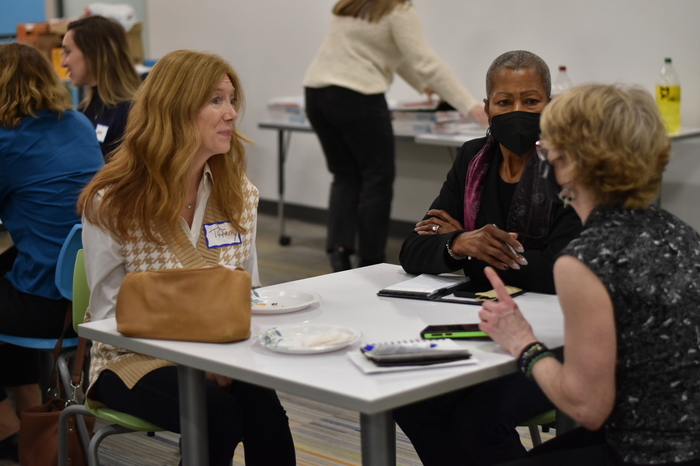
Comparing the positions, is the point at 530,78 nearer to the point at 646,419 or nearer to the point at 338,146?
the point at 646,419

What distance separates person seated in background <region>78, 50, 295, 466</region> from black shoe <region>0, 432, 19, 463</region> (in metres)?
0.84

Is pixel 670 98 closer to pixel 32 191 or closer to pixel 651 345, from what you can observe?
pixel 32 191

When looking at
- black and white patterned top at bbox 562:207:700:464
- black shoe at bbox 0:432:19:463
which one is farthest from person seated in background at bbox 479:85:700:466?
black shoe at bbox 0:432:19:463

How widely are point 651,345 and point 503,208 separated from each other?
82 cm

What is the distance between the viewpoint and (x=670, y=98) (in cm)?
400

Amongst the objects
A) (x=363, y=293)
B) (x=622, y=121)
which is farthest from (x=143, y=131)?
(x=622, y=121)

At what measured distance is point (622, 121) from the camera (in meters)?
1.32

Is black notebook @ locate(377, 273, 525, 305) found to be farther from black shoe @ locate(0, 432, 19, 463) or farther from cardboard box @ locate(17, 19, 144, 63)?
cardboard box @ locate(17, 19, 144, 63)

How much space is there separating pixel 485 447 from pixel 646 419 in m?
0.49

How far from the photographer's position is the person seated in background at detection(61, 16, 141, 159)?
3.54 metres

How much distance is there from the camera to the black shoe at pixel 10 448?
2.55 m

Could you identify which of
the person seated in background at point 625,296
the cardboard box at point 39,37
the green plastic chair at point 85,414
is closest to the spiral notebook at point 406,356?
the person seated in background at point 625,296

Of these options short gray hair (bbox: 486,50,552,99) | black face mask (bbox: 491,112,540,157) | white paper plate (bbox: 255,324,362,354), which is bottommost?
white paper plate (bbox: 255,324,362,354)

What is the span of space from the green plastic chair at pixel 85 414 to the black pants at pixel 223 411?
0.02 m
